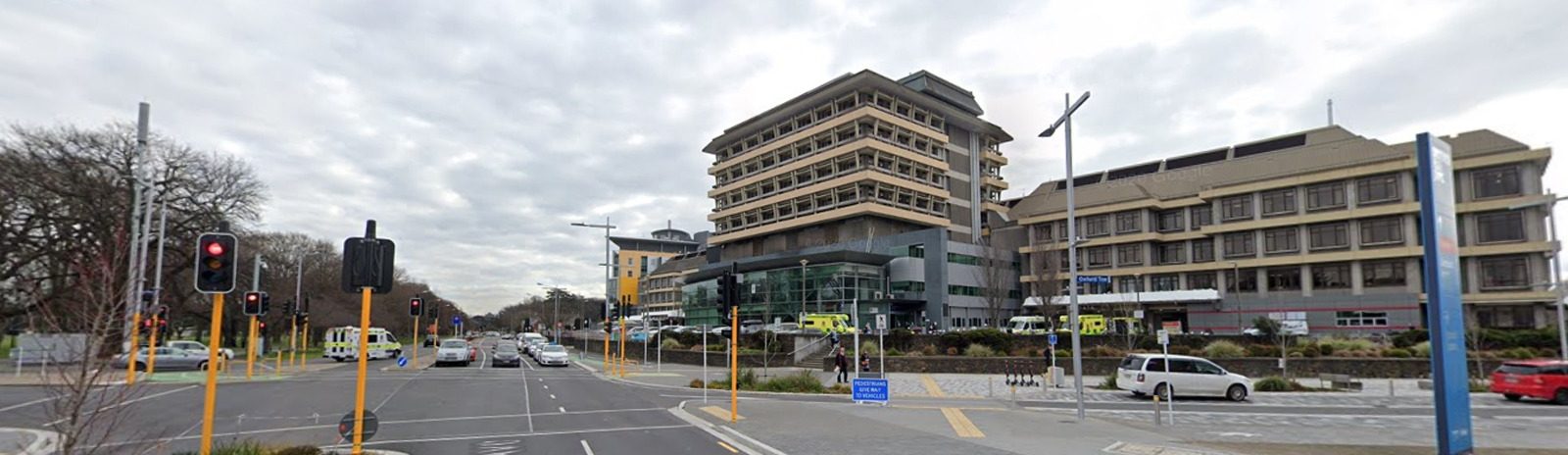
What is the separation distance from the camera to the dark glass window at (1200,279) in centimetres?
7021

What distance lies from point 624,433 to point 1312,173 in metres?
64.9

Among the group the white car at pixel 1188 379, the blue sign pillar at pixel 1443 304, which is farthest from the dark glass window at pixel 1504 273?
the blue sign pillar at pixel 1443 304

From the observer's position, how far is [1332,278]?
6256 centimetres

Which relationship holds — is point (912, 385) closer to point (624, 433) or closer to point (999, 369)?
point (999, 369)

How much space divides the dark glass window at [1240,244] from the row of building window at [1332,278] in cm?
149

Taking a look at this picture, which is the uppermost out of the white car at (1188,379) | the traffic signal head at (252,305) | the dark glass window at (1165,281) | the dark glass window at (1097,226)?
the dark glass window at (1097,226)

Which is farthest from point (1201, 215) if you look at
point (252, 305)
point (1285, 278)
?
point (252, 305)

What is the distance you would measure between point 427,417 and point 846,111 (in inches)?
2547

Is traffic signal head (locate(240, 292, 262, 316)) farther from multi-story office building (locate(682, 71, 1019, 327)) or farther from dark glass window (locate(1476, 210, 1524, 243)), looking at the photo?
dark glass window (locate(1476, 210, 1524, 243))

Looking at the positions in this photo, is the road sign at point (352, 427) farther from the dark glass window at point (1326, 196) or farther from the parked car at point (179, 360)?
the dark glass window at point (1326, 196)

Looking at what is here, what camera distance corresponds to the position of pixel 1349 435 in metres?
16.6

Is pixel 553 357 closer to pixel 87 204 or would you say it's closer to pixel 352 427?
pixel 87 204

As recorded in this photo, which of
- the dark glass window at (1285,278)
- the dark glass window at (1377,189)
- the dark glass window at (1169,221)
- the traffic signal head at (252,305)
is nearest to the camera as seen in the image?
the traffic signal head at (252,305)

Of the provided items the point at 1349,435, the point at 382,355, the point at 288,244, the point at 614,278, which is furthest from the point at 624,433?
the point at 614,278
